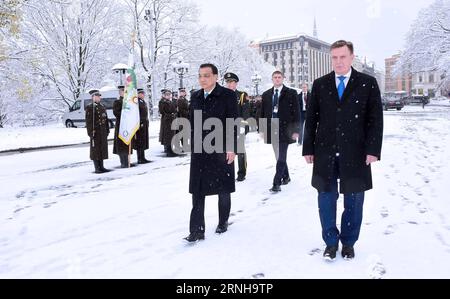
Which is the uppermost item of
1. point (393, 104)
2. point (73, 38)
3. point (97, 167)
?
point (73, 38)

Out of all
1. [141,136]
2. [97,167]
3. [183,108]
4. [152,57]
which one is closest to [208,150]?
[97,167]

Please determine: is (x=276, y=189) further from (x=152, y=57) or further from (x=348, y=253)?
(x=152, y=57)

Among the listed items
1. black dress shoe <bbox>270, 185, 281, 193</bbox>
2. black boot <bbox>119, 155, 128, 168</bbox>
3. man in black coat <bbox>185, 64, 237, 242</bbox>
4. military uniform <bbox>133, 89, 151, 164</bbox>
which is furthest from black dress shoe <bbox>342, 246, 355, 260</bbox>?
military uniform <bbox>133, 89, 151, 164</bbox>

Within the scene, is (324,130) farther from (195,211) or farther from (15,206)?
(15,206)

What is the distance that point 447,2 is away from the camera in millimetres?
36562

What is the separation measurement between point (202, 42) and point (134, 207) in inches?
1187

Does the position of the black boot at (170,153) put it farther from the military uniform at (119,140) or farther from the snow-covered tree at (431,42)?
the snow-covered tree at (431,42)

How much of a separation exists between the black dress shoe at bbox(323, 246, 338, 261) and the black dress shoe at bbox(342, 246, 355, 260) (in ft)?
0.26

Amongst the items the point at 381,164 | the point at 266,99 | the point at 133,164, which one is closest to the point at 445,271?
the point at 266,99

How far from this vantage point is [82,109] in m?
25.8

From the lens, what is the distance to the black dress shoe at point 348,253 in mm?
3671

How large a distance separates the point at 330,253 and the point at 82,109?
24.5 metres

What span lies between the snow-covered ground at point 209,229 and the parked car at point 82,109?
58.2ft

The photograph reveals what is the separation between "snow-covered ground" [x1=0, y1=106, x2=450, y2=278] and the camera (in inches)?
140
